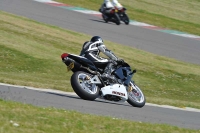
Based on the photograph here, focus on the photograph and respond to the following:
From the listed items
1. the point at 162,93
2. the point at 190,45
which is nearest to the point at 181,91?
the point at 162,93

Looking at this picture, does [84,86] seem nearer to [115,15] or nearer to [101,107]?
[101,107]

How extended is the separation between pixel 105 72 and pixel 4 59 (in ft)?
21.1

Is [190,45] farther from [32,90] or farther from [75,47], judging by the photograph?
[32,90]

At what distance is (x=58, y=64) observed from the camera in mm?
18484

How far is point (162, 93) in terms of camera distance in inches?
666

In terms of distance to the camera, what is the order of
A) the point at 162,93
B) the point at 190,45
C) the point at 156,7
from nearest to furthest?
the point at 162,93
the point at 190,45
the point at 156,7

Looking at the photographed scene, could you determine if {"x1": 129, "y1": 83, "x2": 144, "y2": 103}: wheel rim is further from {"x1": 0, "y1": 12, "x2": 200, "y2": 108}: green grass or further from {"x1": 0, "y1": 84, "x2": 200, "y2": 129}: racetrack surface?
{"x1": 0, "y1": 12, "x2": 200, "y2": 108}: green grass

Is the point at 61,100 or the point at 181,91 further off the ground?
the point at 61,100

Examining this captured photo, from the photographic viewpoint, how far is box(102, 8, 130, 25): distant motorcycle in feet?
96.2

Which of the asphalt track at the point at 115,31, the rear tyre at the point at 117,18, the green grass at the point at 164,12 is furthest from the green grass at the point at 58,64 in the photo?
the green grass at the point at 164,12

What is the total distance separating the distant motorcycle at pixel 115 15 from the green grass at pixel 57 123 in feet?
67.4

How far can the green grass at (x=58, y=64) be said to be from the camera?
1570 centimetres

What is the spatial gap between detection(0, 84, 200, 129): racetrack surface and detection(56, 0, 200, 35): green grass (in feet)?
64.1

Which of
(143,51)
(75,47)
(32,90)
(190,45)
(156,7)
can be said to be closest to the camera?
(32,90)
